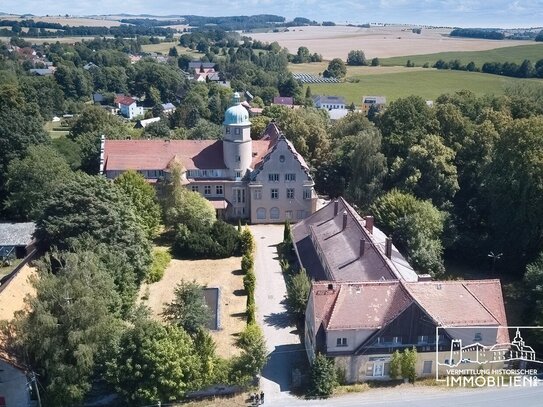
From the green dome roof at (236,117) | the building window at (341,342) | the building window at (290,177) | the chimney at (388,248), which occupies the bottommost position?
the building window at (341,342)

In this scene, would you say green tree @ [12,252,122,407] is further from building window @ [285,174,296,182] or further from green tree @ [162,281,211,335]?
building window @ [285,174,296,182]

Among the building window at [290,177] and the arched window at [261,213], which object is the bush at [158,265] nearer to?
the arched window at [261,213]

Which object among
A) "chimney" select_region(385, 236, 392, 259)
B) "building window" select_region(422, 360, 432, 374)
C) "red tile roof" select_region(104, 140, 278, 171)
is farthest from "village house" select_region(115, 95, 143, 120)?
"building window" select_region(422, 360, 432, 374)

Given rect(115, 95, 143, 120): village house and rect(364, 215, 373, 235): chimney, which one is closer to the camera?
rect(364, 215, 373, 235): chimney

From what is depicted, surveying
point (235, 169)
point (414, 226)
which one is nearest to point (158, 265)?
point (235, 169)

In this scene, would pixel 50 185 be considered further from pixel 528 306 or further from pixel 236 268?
pixel 528 306

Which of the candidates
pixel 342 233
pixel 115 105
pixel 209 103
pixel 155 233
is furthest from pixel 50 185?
pixel 115 105

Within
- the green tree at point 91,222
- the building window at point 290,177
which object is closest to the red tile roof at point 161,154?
the building window at point 290,177
